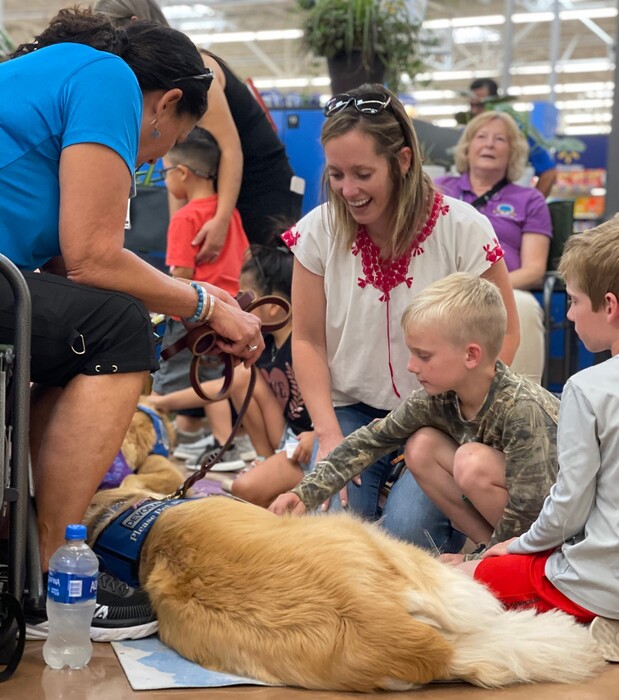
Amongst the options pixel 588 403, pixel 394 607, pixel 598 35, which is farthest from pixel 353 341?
pixel 598 35

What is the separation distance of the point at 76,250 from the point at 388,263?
38.5 inches

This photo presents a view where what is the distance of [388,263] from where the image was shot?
2.66 meters

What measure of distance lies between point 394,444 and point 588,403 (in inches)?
26.5

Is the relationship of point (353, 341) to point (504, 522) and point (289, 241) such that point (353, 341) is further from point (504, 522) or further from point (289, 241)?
point (504, 522)

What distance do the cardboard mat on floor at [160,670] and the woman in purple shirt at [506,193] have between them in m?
2.86

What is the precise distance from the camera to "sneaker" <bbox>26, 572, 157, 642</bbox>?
199 cm

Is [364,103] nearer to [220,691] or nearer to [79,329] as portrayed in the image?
[79,329]

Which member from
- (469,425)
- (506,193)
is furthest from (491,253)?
(506,193)

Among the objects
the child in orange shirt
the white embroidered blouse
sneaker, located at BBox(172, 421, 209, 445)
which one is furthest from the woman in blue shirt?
sneaker, located at BBox(172, 421, 209, 445)

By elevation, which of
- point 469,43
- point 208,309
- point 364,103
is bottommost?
point 208,309

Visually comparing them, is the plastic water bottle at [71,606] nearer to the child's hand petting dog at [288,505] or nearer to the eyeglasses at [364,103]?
the child's hand petting dog at [288,505]

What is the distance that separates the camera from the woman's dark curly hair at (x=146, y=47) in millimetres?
2129

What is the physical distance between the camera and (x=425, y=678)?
5.75ft

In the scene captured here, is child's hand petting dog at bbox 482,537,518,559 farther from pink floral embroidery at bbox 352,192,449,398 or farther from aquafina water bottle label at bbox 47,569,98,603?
aquafina water bottle label at bbox 47,569,98,603
